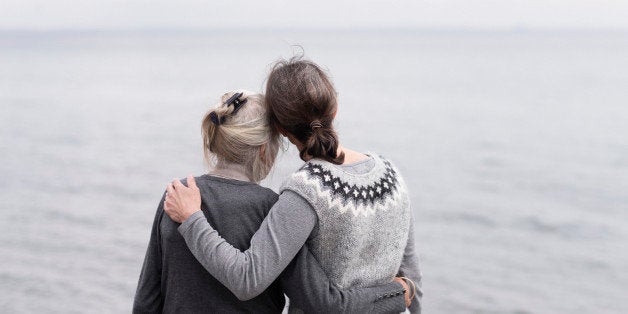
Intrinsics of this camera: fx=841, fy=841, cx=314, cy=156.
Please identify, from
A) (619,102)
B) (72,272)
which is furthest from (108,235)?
(619,102)

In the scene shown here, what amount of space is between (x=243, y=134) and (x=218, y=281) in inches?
15.7

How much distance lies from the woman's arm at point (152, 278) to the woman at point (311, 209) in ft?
0.36

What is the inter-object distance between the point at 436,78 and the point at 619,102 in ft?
52.4

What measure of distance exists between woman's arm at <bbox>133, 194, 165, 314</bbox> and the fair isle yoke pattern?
0.43 metres

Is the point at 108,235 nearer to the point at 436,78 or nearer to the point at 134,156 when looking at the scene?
the point at 134,156

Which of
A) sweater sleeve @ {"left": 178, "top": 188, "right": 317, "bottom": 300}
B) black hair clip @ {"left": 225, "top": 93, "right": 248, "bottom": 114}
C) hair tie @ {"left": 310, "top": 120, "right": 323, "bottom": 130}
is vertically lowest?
sweater sleeve @ {"left": 178, "top": 188, "right": 317, "bottom": 300}

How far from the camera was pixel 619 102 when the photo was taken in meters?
29.2

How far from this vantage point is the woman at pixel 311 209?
6.93 ft

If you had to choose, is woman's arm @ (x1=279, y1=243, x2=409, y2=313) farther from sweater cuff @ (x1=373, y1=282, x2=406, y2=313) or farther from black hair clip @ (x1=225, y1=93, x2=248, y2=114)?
black hair clip @ (x1=225, y1=93, x2=248, y2=114)

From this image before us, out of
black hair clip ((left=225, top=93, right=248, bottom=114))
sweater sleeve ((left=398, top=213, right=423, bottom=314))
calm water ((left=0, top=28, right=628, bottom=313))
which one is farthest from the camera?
calm water ((left=0, top=28, right=628, bottom=313))

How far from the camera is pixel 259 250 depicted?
83.1 inches

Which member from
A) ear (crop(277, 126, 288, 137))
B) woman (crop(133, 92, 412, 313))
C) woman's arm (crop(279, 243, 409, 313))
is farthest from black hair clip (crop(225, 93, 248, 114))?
woman's arm (crop(279, 243, 409, 313))

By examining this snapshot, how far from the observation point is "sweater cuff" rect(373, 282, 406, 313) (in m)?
2.30

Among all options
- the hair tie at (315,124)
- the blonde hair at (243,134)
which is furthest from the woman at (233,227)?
the hair tie at (315,124)
